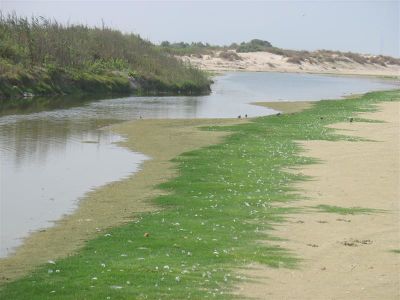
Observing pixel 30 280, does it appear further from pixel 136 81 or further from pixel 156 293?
pixel 136 81

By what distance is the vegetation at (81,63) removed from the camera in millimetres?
47875

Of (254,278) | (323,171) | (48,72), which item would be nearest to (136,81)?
(48,72)

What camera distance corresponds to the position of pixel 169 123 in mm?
36312

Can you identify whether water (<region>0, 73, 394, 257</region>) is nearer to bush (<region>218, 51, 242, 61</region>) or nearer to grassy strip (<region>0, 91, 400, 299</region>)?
grassy strip (<region>0, 91, 400, 299</region>)

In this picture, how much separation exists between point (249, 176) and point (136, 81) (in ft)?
143

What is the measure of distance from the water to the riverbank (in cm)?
7864

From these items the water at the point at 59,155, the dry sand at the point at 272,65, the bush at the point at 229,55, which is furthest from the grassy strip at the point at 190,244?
the bush at the point at 229,55

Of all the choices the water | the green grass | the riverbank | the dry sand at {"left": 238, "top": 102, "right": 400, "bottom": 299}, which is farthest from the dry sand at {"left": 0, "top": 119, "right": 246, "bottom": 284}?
the riverbank

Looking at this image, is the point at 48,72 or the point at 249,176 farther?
the point at 48,72

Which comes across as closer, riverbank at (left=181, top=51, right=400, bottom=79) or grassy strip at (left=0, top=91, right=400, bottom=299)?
grassy strip at (left=0, top=91, right=400, bottom=299)

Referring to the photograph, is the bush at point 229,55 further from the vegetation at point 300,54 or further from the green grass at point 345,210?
the green grass at point 345,210

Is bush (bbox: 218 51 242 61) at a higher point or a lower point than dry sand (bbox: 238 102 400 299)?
higher

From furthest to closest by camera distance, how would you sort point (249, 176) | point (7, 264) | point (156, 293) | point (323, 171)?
point (323, 171) < point (249, 176) < point (7, 264) < point (156, 293)

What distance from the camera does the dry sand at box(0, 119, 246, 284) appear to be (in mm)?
11242
